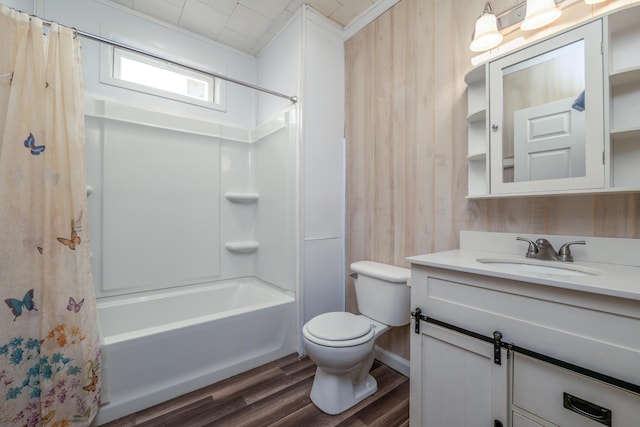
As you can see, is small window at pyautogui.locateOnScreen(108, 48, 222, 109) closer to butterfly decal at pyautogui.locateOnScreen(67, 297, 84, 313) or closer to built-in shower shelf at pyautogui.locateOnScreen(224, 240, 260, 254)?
built-in shower shelf at pyautogui.locateOnScreen(224, 240, 260, 254)

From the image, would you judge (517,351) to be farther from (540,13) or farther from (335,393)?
(540,13)

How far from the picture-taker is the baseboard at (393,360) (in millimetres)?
1766

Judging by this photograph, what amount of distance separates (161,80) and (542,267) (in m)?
2.89

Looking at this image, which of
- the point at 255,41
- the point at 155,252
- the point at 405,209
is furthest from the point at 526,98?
the point at 155,252

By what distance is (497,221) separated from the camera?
1.39 meters

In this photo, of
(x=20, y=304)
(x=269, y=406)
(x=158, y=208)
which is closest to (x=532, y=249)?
(x=269, y=406)

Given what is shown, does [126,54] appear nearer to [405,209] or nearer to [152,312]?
[152,312]

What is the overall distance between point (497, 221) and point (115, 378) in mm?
2126

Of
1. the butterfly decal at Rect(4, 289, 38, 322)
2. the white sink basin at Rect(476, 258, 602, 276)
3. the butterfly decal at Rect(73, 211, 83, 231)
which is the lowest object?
the butterfly decal at Rect(4, 289, 38, 322)

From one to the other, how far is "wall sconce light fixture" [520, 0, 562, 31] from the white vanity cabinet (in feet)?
3.56

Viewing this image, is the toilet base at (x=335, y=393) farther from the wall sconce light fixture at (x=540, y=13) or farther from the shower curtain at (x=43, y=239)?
the wall sconce light fixture at (x=540, y=13)

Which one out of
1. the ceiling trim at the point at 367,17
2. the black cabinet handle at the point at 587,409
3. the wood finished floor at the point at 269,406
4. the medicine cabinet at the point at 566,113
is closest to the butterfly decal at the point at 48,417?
the wood finished floor at the point at 269,406

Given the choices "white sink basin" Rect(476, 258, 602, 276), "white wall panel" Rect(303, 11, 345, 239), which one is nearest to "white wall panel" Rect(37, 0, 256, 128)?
"white wall panel" Rect(303, 11, 345, 239)

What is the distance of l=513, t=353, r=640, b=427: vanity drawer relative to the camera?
2.39ft
